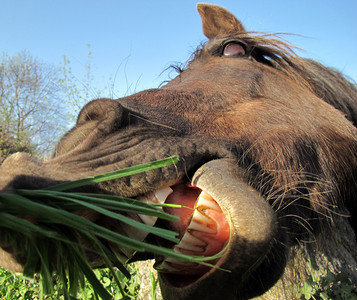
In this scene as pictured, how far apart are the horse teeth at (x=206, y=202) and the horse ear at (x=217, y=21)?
2.13 metres

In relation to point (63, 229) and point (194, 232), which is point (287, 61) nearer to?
point (194, 232)

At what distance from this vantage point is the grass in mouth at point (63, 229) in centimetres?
100

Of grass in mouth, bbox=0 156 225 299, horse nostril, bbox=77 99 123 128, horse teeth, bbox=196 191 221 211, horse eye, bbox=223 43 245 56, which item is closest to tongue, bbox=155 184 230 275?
horse teeth, bbox=196 191 221 211

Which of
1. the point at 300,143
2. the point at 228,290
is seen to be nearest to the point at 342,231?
the point at 300,143

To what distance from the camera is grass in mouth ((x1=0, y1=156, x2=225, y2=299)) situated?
100 cm

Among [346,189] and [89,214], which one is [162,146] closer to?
[89,214]

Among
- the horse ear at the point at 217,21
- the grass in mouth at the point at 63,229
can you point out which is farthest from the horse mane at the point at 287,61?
the grass in mouth at the point at 63,229

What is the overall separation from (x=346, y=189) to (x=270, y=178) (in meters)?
1.42

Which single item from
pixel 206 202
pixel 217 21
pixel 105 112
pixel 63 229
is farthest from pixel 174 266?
pixel 217 21

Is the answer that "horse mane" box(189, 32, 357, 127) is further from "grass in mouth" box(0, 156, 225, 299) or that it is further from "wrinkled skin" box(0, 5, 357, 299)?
"grass in mouth" box(0, 156, 225, 299)

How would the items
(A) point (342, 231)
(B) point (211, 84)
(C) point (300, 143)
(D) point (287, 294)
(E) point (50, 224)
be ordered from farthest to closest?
(A) point (342, 231) → (D) point (287, 294) → (B) point (211, 84) → (C) point (300, 143) → (E) point (50, 224)

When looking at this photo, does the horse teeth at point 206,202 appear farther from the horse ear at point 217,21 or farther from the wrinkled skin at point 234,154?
the horse ear at point 217,21

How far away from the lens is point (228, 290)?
1462 mm

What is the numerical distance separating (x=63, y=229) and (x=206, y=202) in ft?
2.08
